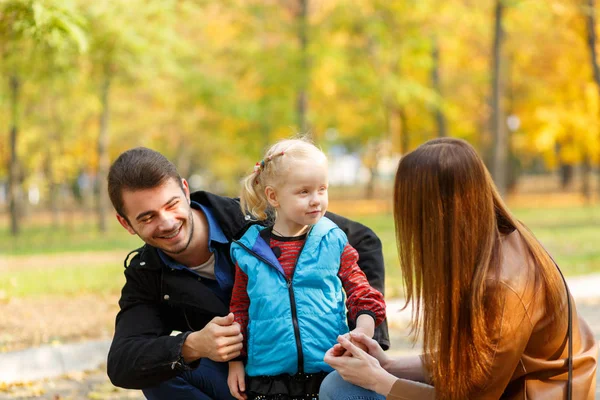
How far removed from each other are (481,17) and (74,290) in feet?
42.4

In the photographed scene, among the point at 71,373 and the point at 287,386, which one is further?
the point at 71,373

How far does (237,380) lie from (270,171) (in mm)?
862

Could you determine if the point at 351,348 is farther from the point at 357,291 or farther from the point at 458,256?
the point at 458,256

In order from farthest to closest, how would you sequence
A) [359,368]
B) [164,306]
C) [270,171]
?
[164,306]
[270,171]
[359,368]

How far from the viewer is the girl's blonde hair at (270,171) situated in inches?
124

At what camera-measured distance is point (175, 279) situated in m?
3.33

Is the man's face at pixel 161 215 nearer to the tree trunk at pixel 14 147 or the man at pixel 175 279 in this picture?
the man at pixel 175 279

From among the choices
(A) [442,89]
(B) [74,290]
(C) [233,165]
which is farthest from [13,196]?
(C) [233,165]

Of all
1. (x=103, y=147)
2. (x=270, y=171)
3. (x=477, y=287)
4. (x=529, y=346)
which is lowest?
(x=529, y=346)

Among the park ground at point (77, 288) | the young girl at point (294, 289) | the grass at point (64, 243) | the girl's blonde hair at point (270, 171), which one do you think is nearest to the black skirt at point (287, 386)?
the young girl at point (294, 289)

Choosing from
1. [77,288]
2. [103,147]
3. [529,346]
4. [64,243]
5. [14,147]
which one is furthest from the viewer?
[103,147]

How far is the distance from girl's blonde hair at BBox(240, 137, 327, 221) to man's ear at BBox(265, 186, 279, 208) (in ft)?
0.07

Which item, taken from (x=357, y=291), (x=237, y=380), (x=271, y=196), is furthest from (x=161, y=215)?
(x=357, y=291)

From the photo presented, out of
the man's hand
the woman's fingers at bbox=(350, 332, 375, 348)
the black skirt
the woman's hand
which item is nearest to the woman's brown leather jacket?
the woman's hand
